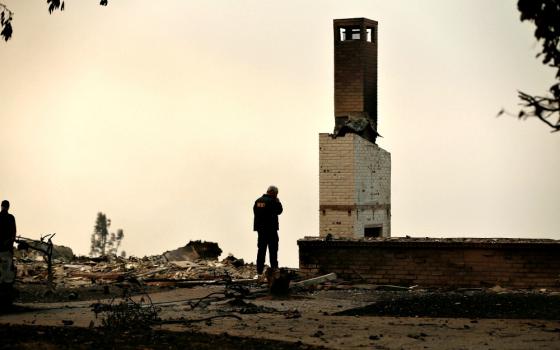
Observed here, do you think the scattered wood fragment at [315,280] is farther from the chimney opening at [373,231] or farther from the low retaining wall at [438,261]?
the chimney opening at [373,231]

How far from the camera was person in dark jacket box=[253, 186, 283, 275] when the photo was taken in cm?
2109

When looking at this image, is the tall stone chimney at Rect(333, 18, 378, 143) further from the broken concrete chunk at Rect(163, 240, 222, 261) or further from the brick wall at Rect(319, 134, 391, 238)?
the broken concrete chunk at Rect(163, 240, 222, 261)

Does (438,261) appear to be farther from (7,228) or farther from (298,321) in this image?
(7,228)

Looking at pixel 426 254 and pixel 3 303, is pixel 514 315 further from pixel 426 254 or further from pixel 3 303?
pixel 3 303

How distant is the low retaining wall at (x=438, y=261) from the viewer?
1988 cm

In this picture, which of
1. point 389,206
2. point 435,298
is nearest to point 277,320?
point 435,298

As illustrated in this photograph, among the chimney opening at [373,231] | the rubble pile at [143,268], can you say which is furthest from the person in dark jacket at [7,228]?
the chimney opening at [373,231]

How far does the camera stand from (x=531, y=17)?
396 inches

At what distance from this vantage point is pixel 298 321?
47.2ft

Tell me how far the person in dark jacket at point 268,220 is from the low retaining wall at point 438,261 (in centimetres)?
60

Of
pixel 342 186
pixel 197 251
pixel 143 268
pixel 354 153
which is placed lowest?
pixel 143 268

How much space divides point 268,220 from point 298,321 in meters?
6.93

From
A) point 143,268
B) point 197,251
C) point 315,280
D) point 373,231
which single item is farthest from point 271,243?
point 373,231

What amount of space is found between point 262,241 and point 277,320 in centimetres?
687
